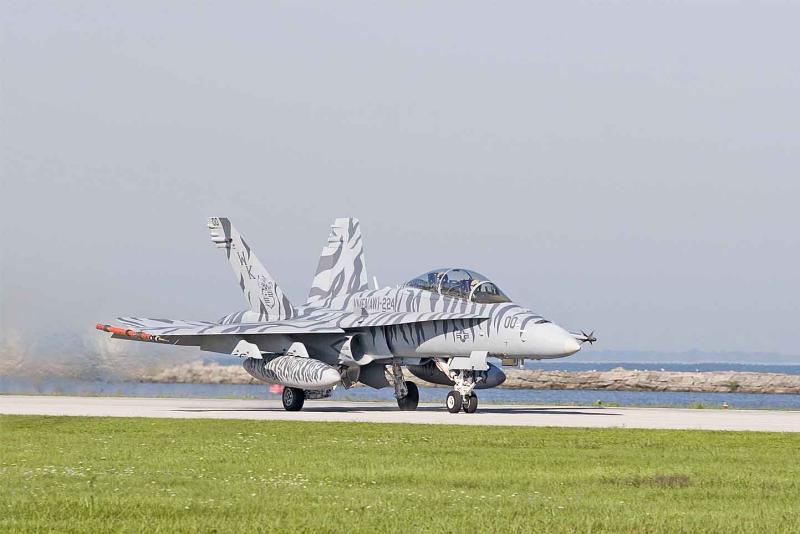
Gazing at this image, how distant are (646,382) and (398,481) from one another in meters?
76.8

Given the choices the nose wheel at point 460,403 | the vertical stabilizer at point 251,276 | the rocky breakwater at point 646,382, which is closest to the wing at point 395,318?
the nose wheel at point 460,403

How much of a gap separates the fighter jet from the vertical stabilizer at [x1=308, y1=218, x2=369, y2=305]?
3 cm

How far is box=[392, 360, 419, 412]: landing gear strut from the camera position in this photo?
34469 millimetres

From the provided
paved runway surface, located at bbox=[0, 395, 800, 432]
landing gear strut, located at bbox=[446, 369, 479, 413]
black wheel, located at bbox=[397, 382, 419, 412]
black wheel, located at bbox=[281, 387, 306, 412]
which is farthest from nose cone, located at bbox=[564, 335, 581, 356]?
black wheel, located at bbox=[281, 387, 306, 412]

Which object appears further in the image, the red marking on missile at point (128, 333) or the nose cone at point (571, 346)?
the red marking on missile at point (128, 333)

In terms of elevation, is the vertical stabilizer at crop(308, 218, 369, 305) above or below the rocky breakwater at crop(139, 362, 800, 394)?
above

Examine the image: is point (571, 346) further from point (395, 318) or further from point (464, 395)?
point (395, 318)

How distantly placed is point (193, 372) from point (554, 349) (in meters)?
56.6

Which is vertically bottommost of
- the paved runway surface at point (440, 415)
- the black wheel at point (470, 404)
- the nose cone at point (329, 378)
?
the paved runway surface at point (440, 415)

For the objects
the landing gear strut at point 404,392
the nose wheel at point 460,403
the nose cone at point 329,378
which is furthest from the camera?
the landing gear strut at point 404,392

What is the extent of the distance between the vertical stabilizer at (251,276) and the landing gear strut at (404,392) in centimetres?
432

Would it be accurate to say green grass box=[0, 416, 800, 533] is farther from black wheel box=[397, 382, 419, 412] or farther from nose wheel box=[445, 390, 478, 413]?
black wheel box=[397, 382, 419, 412]

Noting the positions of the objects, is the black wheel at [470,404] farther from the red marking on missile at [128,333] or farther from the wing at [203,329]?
the red marking on missile at [128,333]

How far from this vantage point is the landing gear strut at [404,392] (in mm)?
34469
